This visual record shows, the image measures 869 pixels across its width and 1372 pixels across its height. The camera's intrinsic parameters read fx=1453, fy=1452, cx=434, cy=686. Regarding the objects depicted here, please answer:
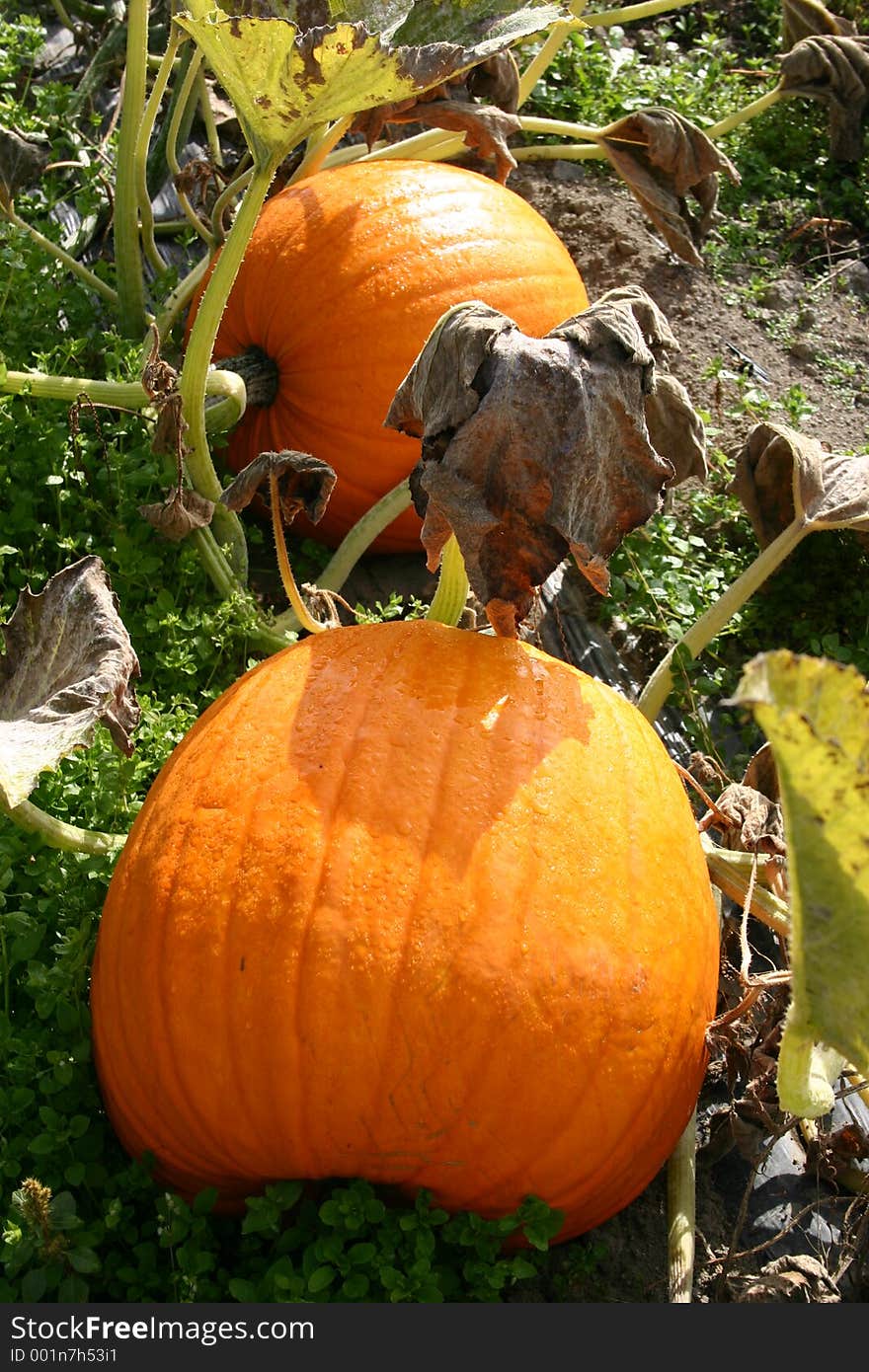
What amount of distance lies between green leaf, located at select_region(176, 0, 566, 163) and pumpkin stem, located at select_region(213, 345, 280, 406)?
2.18 ft

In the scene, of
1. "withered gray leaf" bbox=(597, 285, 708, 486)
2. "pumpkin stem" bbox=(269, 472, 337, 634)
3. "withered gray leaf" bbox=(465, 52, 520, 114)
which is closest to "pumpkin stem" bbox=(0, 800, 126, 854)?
"pumpkin stem" bbox=(269, 472, 337, 634)

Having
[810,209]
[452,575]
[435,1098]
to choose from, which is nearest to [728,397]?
[810,209]

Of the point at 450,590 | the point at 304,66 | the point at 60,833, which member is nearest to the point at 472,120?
the point at 304,66

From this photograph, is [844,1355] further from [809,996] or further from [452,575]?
[452,575]

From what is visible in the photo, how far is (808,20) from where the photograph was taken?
364cm

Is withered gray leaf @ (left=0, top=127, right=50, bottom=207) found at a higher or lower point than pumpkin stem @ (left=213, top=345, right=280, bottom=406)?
higher

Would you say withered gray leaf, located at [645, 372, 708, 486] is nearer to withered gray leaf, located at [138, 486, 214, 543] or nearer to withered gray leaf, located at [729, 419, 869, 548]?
withered gray leaf, located at [729, 419, 869, 548]

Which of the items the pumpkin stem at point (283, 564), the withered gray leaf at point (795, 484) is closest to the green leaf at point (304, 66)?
the pumpkin stem at point (283, 564)

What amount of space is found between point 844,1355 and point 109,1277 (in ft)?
3.00

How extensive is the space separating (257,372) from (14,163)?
642 millimetres

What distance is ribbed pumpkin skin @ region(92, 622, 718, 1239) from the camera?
1.73 m

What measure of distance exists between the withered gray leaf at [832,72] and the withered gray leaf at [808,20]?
0.08m

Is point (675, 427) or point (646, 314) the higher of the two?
point (646, 314)

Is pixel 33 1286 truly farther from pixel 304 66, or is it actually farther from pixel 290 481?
pixel 304 66
